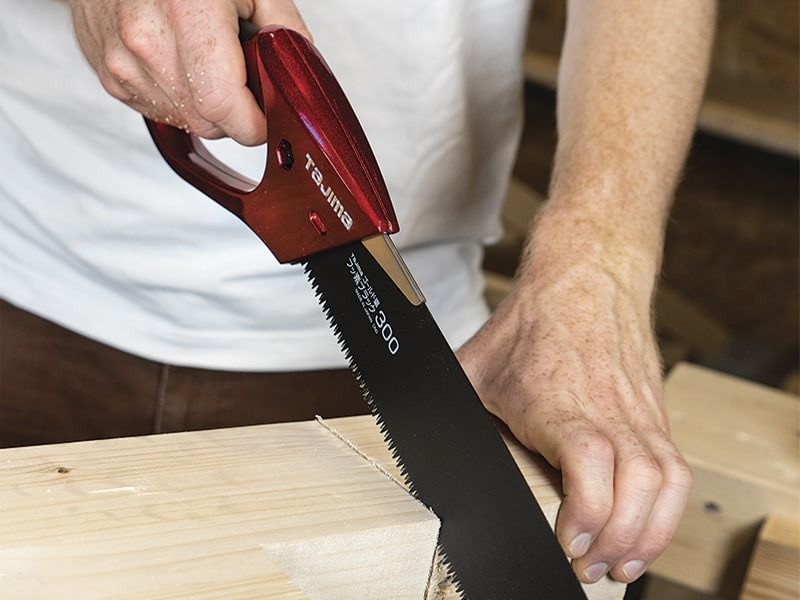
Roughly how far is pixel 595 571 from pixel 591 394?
0.42 ft

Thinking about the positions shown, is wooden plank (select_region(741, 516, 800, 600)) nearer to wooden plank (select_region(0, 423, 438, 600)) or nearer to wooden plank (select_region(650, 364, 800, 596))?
wooden plank (select_region(650, 364, 800, 596))

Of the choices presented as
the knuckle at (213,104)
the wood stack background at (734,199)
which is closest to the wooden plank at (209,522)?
the knuckle at (213,104)

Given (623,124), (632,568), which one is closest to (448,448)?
(632,568)

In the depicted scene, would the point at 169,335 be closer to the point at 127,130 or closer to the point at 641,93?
the point at 127,130

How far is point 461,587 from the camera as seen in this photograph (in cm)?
85

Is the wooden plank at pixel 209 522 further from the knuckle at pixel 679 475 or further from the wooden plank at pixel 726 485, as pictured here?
the wooden plank at pixel 726 485

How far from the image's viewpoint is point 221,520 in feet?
2.53

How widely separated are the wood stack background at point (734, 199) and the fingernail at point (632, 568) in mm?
2189

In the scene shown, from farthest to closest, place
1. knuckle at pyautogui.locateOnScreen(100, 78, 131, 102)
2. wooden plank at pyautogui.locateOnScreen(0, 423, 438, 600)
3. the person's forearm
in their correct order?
the person's forearm
knuckle at pyautogui.locateOnScreen(100, 78, 131, 102)
wooden plank at pyautogui.locateOnScreen(0, 423, 438, 600)

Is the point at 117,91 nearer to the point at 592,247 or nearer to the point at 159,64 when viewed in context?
the point at 159,64

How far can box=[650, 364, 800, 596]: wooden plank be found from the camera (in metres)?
1.29

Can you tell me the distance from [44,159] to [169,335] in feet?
0.71

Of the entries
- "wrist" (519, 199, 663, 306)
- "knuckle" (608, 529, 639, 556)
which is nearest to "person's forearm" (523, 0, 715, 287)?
"wrist" (519, 199, 663, 306)

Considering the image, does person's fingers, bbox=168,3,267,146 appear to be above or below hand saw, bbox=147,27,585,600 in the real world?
above
